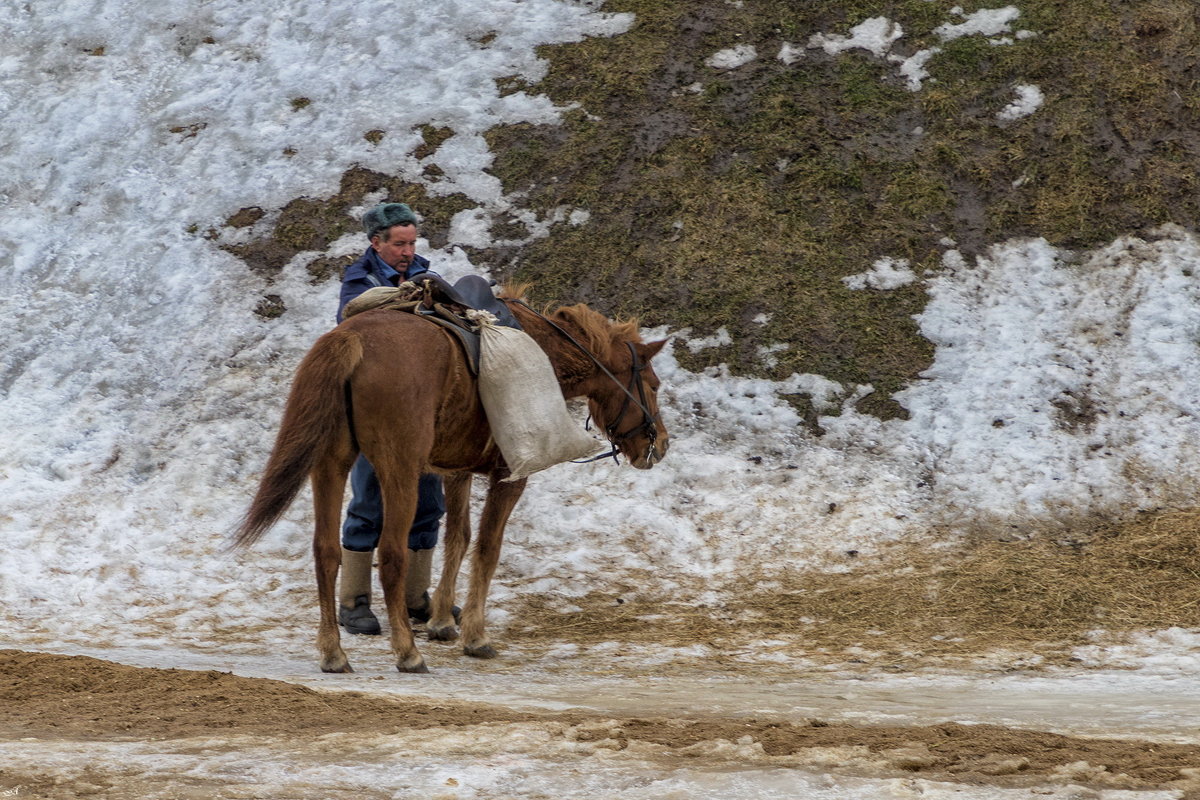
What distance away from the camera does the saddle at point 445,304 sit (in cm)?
648

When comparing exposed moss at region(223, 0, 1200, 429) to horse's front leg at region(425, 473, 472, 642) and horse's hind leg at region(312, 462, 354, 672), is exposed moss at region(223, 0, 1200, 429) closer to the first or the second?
horse's front leg at region(425, 473, 472, 642)

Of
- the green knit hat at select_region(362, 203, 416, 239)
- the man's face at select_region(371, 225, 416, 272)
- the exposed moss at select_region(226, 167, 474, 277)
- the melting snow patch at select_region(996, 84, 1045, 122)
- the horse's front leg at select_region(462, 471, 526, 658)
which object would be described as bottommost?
the horse's front leg at select_region(462, 471, 526, 658)

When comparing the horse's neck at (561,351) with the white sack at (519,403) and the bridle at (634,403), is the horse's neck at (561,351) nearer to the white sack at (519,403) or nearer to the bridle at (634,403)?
the bridle at (634,403)

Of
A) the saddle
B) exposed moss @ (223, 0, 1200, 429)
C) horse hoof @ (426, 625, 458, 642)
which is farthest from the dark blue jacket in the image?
exposed moss @ (223, 0, 1200, 429)

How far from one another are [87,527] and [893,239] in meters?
6.94

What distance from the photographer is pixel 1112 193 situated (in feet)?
35.0

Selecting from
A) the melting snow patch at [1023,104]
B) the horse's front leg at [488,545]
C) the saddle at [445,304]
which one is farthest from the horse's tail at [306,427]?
the melting snow patch at [1023,104]

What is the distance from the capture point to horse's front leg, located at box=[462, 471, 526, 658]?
6844 millimetres

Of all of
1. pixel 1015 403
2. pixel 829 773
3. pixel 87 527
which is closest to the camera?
pixel 829 773

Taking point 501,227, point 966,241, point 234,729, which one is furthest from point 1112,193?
point 234,729

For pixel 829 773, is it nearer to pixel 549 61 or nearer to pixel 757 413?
pixel 757 413

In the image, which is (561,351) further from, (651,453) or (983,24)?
(983,24)

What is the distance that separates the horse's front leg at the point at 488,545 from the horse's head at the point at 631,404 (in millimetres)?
727

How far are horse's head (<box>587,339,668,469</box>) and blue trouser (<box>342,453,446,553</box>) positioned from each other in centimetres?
117
